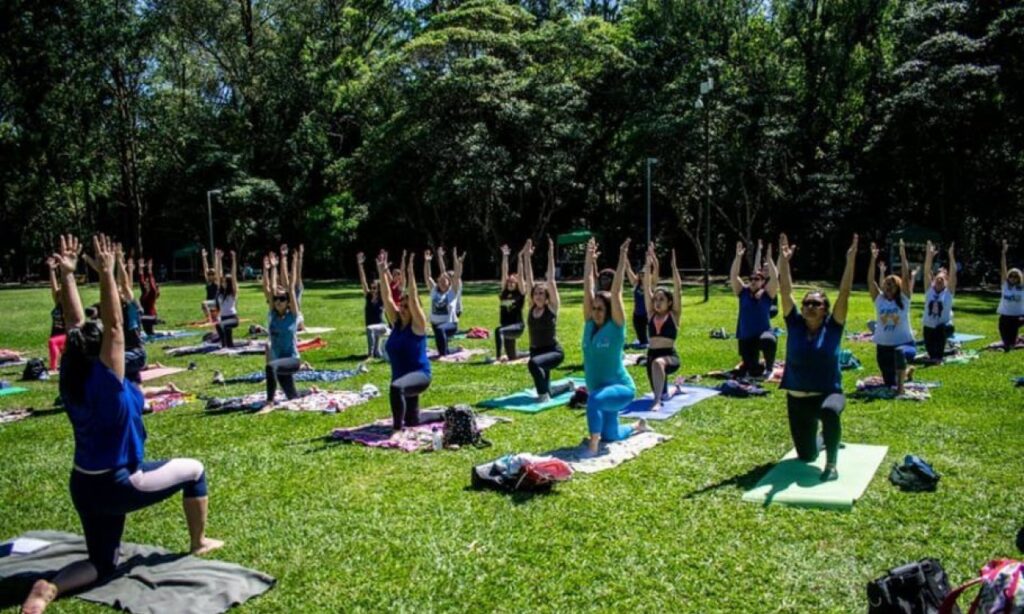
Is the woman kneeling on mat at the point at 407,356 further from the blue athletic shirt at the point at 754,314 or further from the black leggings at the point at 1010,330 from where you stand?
the black leggings at the point at 1010,330

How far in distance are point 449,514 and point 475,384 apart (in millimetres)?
6379

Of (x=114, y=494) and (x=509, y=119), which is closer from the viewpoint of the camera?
(x=114, y=494)

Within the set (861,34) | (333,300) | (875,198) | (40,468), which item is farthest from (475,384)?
(861,34)

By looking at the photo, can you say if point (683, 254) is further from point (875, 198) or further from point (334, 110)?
point (334, 110)

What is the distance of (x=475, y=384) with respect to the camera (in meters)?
13.3

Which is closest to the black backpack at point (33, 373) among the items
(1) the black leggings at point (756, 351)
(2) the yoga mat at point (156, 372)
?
(2) the yoga mat at point (156, 372)

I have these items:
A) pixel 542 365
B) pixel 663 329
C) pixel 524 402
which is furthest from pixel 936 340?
pixel 524 402

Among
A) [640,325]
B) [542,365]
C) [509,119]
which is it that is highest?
[509,119]

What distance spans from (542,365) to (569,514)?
16.0ft

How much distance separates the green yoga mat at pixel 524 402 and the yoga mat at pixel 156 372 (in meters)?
6.96

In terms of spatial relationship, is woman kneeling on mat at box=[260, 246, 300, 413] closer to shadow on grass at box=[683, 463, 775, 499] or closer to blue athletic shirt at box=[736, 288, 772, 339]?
shadow on grass at box=[683, 463, 775, 499]

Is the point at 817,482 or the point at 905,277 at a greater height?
the point at 905,277

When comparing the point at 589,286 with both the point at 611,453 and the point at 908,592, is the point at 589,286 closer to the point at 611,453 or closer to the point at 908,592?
the point at 611,453

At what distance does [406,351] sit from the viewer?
9.95 meters
